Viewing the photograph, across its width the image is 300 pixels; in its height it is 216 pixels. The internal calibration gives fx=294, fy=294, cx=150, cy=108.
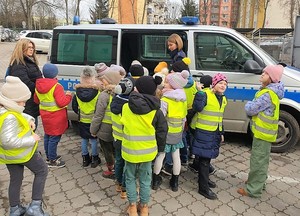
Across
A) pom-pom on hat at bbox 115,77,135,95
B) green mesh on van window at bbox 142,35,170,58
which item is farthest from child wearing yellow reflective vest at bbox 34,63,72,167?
green mesh on van window at bbox 142,35,170,58

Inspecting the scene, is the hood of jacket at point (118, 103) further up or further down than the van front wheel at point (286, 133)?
further up

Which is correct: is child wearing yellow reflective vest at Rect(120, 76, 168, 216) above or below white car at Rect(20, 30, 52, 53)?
below

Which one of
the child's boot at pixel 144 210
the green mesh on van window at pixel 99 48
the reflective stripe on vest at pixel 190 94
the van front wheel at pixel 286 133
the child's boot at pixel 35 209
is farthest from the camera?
the green mesh on van window at pixel 99 48

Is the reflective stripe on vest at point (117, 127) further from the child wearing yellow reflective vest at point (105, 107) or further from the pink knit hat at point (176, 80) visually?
the pink knit hat at point (176, 80)

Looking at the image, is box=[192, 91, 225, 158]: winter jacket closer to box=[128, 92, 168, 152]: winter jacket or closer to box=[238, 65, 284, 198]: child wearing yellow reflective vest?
box=[238, 65, 284, 198]: child wearing yellow reflective vest


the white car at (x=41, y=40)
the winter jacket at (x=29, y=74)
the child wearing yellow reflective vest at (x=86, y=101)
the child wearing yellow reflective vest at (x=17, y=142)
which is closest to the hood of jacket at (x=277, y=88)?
the child wearing yellow reflective vest at (x=86, y=101)

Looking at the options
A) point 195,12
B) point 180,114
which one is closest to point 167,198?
point 180,114

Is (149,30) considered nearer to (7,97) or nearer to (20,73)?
(20,73)

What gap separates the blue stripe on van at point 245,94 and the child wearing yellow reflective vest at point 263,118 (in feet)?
4.17

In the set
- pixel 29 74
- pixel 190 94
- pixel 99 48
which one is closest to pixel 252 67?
pixel 190 94

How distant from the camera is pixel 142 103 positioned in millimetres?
2705

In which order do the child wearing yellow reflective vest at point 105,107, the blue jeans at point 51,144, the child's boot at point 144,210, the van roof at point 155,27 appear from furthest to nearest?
1. the van roof at point 155,27
2. the blue jeans at point 51,144
3. the child wearing yellow reflective vest at point 105,107
4. the child's boot at point 144,210

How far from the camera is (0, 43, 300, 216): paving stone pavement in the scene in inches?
127

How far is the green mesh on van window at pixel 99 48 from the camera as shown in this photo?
509cm
